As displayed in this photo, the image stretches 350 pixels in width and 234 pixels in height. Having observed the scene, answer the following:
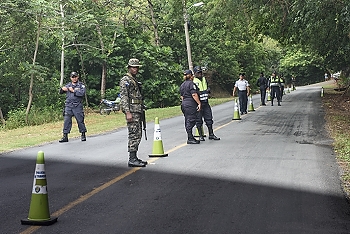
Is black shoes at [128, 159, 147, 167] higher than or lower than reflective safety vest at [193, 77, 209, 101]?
lower

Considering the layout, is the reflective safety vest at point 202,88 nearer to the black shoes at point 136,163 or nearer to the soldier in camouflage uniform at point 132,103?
the soldier in camouflage uniform at point 132,103

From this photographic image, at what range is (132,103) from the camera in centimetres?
931

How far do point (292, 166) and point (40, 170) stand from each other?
206 inches

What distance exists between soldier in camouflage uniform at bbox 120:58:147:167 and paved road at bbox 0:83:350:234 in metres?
0.50

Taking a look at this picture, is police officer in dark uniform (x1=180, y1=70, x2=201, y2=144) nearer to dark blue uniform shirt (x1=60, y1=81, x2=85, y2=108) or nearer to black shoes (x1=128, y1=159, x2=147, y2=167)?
dark blue uniform shirt (x1=60, y1=81, x2=85, y2=108)

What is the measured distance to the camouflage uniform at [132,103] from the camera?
919 centimetres

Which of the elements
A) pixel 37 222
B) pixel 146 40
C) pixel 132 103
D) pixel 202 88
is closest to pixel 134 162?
pixel 132 103

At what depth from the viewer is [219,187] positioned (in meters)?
7.64

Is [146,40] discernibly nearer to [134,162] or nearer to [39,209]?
[134,162]

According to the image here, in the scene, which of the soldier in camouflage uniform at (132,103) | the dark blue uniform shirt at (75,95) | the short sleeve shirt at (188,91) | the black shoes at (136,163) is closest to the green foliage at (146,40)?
the short sleeve shirt at (188,91)

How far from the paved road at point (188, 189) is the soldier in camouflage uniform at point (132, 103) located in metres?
0.50

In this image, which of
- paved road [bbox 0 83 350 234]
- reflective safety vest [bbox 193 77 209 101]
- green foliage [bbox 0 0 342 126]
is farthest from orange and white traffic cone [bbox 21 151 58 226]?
green foliage [bbox 0 0 342 126]

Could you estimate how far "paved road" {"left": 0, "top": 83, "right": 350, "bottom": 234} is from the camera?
18.7 ft

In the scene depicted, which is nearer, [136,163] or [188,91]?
[136,163]
